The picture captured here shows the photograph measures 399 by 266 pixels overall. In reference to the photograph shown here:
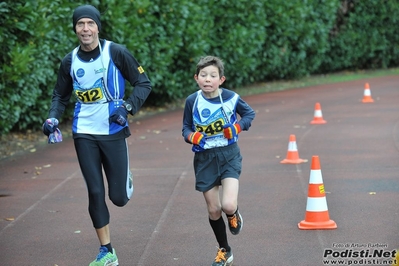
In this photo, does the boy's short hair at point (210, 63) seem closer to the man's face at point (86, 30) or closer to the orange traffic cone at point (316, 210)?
the man's face at point (86, 30)

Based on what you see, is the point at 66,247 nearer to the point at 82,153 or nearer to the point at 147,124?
the point at 82,153

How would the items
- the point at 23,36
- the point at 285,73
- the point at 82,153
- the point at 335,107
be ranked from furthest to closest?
the point at 285,73 → the point at 335,107 → the point at 23,36 → the point at 82,153

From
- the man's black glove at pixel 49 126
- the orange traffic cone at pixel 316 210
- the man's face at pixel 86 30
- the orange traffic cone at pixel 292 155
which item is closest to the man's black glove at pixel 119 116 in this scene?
the man's black glove at pixel 49 126

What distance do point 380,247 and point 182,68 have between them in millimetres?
12918

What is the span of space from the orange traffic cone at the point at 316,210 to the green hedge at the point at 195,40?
6.13m

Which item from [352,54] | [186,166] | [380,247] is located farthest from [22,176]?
[352,54]

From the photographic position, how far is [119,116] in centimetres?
585

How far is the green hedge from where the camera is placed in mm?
12602

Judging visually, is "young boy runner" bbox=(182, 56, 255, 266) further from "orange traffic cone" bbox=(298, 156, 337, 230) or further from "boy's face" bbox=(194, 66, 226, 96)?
"orange traffic cone" bbox=(298, 156, 337, 230)

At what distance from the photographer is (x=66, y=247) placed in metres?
7.05

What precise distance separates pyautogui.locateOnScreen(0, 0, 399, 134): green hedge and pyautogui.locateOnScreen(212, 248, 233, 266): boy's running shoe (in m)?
6.76

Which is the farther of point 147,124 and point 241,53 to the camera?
point 241,53

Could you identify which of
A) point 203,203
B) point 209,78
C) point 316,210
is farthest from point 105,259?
point 203,203

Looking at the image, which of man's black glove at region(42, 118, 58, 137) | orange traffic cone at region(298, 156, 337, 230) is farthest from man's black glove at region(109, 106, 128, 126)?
orange traffic cone at region(298, 156, 337, 230)
